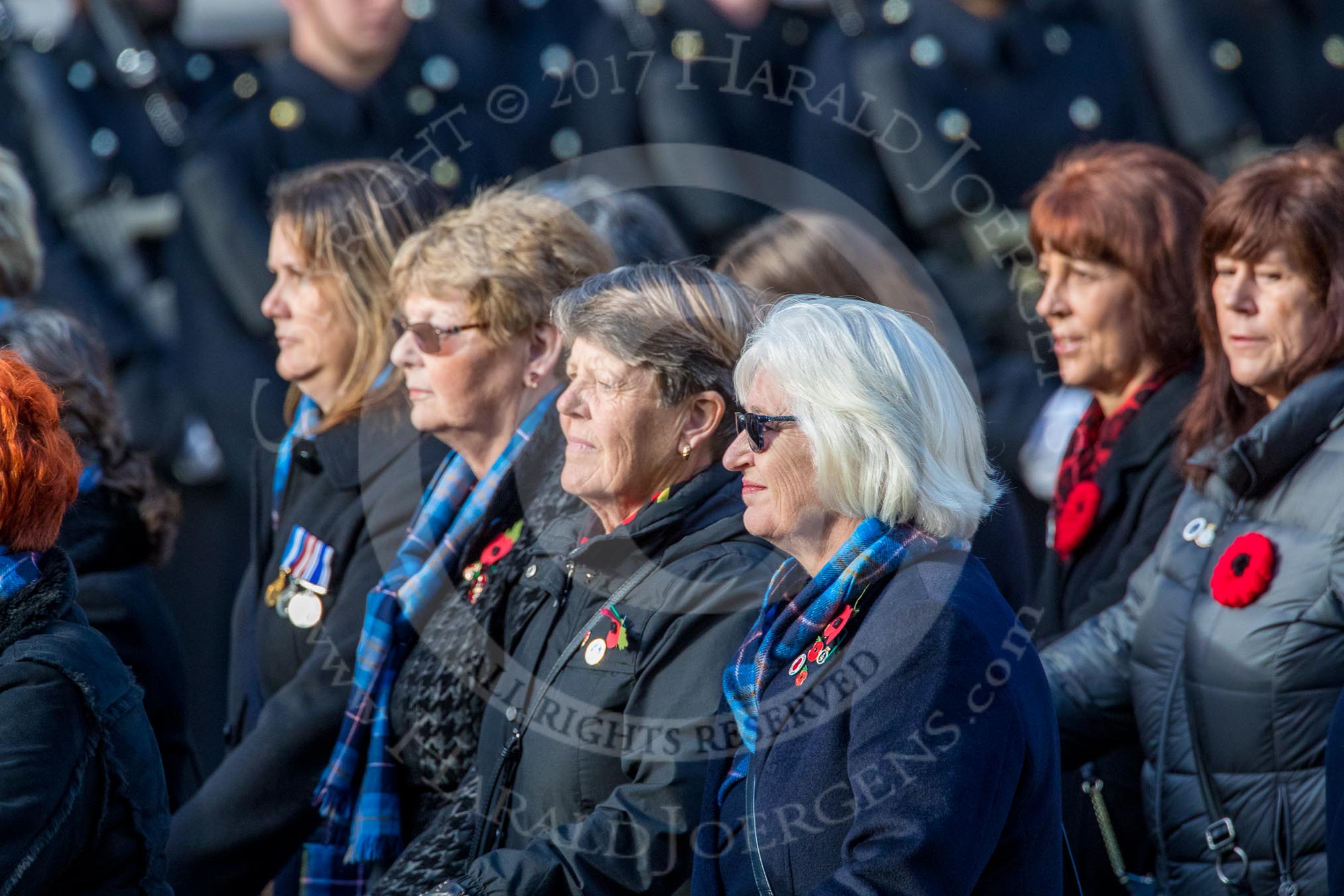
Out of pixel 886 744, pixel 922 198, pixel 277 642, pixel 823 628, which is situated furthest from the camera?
pixel 922 198

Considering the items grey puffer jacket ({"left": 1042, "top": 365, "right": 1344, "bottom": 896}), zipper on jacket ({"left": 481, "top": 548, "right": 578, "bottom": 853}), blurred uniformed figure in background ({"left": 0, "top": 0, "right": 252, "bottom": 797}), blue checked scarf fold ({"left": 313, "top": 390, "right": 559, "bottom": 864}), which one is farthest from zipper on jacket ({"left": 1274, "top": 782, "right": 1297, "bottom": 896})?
blurred uniformed figure in background ({"left": 0, "top": 0, "right": 252, "bottom": 797})

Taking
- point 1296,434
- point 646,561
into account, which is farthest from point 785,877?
point 1296,434

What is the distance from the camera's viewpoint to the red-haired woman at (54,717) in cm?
232

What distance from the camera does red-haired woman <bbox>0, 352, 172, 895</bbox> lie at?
2.32m

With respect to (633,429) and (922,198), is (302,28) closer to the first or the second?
(922,198)

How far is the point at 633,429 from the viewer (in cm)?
290

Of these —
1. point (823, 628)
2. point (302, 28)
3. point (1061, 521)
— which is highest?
point (302, 28)

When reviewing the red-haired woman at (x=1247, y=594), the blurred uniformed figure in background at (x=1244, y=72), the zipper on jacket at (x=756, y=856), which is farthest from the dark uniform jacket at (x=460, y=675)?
the blurred uniformed figure in background at (x=1244, y=72)

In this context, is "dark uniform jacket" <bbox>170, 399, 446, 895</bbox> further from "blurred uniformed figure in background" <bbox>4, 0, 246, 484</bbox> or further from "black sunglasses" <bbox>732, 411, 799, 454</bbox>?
"blurred uniformed figure in background" <bbox>4, 0, 246, 484</bbox>

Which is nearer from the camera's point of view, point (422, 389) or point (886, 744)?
point (886, 744)

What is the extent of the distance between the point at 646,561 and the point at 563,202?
1226 millimetres

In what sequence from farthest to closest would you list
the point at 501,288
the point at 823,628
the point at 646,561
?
the point at 501,288 → the point at 646,561 → the point at 823,628

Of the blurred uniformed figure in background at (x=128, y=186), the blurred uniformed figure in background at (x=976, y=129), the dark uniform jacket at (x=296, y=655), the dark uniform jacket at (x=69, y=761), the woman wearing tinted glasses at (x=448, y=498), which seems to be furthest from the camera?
the blurred uniformed figure in background at (x=128, y=186)

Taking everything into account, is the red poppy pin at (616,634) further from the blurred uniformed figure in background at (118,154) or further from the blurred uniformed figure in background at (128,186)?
the blurred uniformed figure in background at (118,154)
